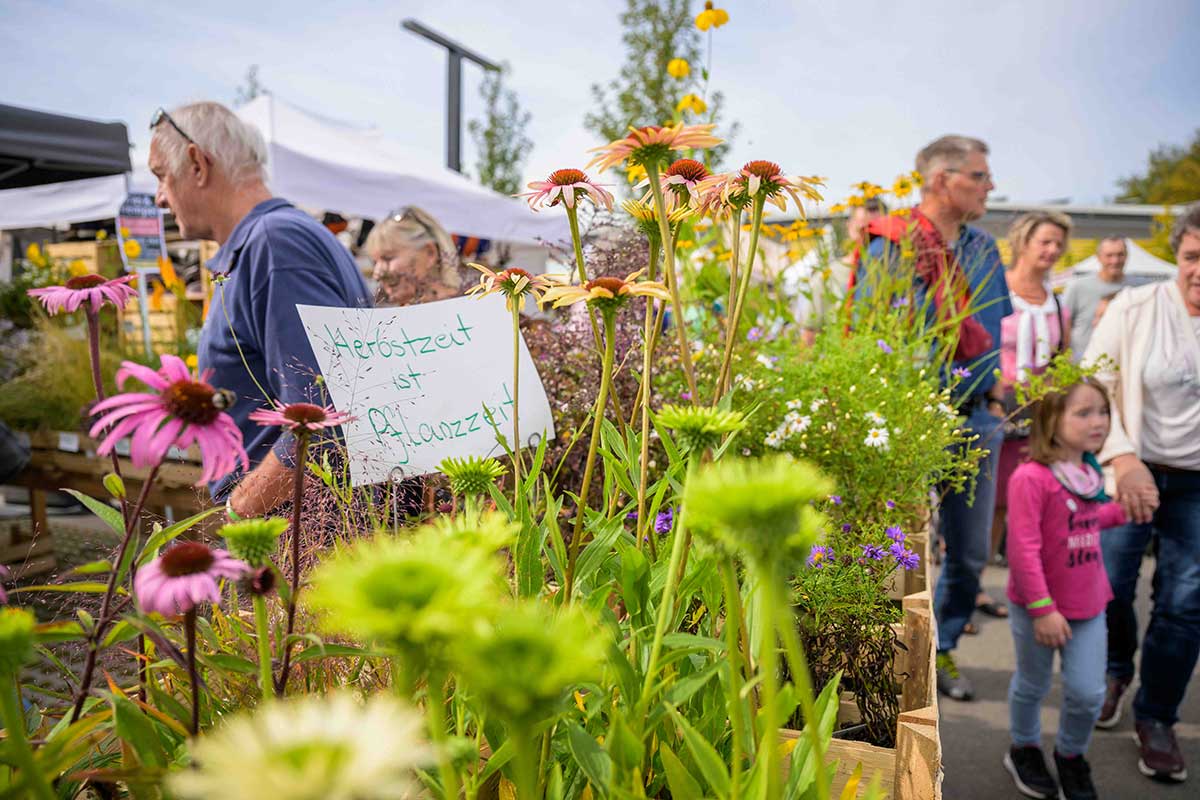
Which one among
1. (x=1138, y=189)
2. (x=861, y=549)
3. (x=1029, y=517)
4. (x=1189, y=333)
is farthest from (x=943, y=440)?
(x=1138, y=189)

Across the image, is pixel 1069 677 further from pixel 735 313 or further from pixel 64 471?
pixel 64 471

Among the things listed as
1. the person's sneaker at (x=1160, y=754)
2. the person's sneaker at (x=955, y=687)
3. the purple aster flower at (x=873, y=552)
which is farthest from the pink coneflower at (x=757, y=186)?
the person's sneaker at (x=955, y=687)

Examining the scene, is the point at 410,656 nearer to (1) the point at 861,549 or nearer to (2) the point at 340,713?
(2) the point at 340,713

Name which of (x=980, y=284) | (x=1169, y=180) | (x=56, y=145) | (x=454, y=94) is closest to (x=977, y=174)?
(x=980, y=284)

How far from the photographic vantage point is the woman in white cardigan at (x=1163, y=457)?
2547 millimetres

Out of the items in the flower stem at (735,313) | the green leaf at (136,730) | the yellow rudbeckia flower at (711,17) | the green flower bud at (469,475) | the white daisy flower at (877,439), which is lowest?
the green leaf at (136,730)

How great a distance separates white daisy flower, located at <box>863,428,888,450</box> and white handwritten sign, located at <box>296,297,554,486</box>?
2.45 feet

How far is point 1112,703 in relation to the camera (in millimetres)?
3014

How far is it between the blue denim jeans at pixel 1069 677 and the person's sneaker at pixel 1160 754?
1.41 ft

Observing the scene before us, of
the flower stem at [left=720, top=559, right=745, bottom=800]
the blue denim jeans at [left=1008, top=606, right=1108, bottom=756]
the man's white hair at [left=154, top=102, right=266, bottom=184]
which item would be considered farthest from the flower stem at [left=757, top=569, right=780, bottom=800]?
the blue denim jeans at [left=1008, top=606, right=1108, bottom=756]

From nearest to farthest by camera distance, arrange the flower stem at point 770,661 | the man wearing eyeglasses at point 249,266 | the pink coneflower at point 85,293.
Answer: the flower stem at point 770,661 → the pink coneflower at point 85,293 → the man wearing eyeglasses at point 249,266

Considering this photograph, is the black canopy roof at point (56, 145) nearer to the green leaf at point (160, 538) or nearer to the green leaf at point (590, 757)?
the green leaf at point (160, 538)

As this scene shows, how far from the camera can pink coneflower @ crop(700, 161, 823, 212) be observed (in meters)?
0.81

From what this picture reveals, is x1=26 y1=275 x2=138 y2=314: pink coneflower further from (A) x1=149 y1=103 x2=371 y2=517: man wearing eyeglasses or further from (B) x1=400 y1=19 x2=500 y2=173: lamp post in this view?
(B) x1=400 y1=19 x2=500 y2=173: lamp post
